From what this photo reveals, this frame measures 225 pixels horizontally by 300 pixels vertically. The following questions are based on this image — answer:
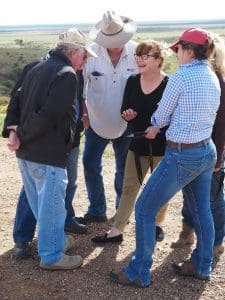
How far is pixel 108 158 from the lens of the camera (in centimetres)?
849

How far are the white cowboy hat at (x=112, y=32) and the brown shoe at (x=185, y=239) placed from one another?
1.83m

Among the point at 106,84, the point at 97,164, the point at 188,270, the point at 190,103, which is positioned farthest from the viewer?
the point at 97,164

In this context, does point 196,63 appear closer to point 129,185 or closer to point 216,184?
point 216,184

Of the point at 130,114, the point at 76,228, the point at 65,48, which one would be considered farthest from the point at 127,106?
the point at 76,228

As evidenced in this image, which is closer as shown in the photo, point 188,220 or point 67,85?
point 67,85

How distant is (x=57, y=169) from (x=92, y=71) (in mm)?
1395

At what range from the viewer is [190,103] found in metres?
3.60

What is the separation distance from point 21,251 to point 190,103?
2068 millimetres

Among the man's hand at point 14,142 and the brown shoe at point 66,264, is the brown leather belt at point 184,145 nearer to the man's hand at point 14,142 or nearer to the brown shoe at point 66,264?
the man's hand at point 14,142

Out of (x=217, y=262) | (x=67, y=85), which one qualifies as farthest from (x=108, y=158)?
(x=67, y=85)

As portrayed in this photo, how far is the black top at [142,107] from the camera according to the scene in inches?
180

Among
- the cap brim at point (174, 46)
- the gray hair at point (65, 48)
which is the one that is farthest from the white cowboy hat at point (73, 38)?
the cap brim at point (174, 46)

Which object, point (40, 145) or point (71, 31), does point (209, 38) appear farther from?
point (40, 145)

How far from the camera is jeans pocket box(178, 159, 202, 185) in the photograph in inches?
147
